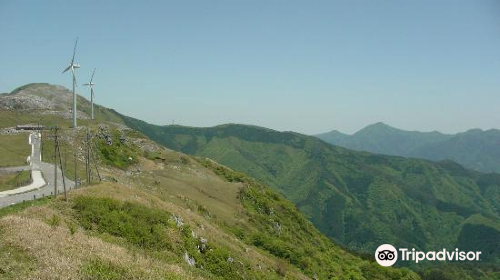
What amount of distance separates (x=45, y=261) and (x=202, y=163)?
9690 centimetres

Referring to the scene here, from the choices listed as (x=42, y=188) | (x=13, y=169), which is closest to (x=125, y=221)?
(x=42, y=188)

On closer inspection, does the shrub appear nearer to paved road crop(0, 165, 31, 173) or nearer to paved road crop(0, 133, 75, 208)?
paved road crop(0, 133, 75, 208)

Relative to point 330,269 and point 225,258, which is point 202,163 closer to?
A: point 330,269

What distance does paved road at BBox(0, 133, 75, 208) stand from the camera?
50.1m

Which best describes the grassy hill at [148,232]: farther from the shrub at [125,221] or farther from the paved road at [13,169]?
the paved road at [13,169]

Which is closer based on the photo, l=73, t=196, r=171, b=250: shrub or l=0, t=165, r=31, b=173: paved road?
l=73, t=196, r=171, b=250: shrub

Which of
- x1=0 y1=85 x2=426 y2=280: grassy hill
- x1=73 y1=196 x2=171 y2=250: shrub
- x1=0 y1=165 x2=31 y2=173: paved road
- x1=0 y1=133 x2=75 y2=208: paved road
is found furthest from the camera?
x1=0 y1=165 x2=31 y2=173: paved road

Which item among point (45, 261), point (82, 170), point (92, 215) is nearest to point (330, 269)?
point (82, 170)

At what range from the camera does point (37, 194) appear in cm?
5303

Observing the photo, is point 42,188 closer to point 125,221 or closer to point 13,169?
point 13,169

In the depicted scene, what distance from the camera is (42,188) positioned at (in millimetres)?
57625

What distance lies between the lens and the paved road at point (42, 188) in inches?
1973

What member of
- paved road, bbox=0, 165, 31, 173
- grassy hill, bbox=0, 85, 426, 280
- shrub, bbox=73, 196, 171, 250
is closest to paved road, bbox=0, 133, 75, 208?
paved road, bbox=0, 165, 31, 173

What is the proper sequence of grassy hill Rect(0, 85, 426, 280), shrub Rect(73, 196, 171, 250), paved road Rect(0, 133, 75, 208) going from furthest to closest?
1. paved road Rect(0, 133, 75, 208)
2. shrub Rect(73, 196, 171, 250)
3. grassy hill Rect(0, 85, 426, 280)
